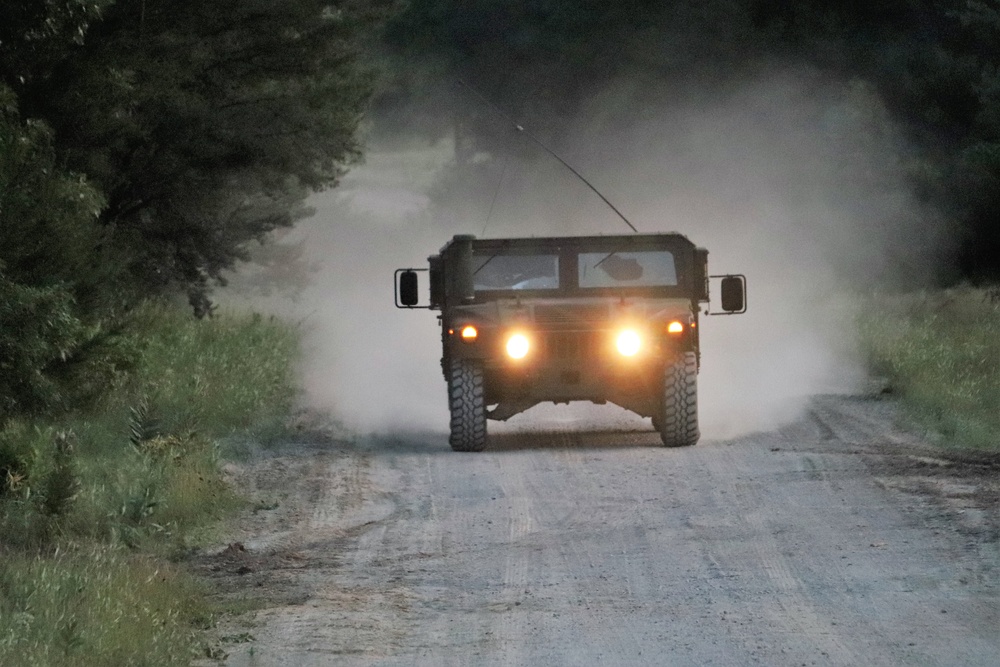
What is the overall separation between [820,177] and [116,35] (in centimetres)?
1659

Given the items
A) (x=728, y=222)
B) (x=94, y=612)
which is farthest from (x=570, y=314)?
(x=728, y=222)

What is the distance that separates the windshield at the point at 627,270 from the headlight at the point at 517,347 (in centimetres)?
108

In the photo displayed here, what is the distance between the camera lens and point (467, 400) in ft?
44.3

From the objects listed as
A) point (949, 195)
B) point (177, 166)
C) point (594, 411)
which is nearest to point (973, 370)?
point (594, 411)

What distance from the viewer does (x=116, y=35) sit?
14.3 m

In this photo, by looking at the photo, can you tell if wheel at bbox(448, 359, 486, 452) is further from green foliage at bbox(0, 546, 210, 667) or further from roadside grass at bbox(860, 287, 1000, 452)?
green foliage at bbox(0, 546, 210, 667)

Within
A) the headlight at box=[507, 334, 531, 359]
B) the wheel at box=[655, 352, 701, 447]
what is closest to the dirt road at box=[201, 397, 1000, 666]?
the wheel at box=[655, 352, 701, 447]

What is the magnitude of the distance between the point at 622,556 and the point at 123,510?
9.58 ft

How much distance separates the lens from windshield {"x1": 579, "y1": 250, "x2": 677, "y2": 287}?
14.4 meters

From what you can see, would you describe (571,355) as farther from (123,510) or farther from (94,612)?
(94,612)

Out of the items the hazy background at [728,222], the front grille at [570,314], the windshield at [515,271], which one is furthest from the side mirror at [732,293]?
the windshield at [515,271]

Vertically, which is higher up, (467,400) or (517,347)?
(517,347)

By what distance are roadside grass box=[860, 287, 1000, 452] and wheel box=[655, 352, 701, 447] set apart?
6.32ft

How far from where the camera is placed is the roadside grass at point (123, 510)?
6895 mm
